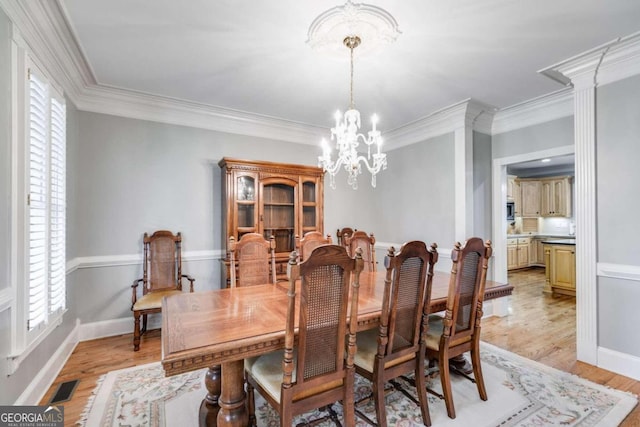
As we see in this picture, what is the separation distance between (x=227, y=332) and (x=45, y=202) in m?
1.77

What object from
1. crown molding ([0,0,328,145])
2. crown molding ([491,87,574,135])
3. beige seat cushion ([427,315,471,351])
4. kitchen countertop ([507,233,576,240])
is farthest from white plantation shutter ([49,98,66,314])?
kitchen countertop ([507,233,576,240])

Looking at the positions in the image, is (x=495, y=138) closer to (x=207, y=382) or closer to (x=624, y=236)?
(x=624, y=236)

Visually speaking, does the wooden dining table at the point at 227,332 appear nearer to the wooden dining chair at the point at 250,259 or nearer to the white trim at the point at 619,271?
the wooden dining chair at the point at 250,259

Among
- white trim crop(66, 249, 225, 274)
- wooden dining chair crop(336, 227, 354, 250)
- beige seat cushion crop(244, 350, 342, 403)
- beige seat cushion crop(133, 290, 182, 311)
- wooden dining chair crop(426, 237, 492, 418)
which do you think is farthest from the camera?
wooden dining chair crop(336, 227, 354, 250)

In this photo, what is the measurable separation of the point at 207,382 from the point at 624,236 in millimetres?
3374

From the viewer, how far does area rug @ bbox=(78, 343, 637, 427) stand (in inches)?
75.2

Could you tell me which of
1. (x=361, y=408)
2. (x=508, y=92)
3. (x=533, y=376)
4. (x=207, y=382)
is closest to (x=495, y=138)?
(x=508, y=92)

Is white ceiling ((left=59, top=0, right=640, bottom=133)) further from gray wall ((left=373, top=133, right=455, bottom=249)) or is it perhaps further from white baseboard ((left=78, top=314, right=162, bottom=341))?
white baseboard ((left=78, top=314, right=162, bottom=341))

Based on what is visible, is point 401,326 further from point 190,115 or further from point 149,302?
point 190,115

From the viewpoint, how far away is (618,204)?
253 cm

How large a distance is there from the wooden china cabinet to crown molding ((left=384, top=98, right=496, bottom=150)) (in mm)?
1457

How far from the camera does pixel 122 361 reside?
2.67 metres

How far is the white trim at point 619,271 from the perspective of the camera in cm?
244

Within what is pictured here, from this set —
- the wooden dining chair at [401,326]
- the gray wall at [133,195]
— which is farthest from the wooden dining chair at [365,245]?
the gray wall at [133,195]
